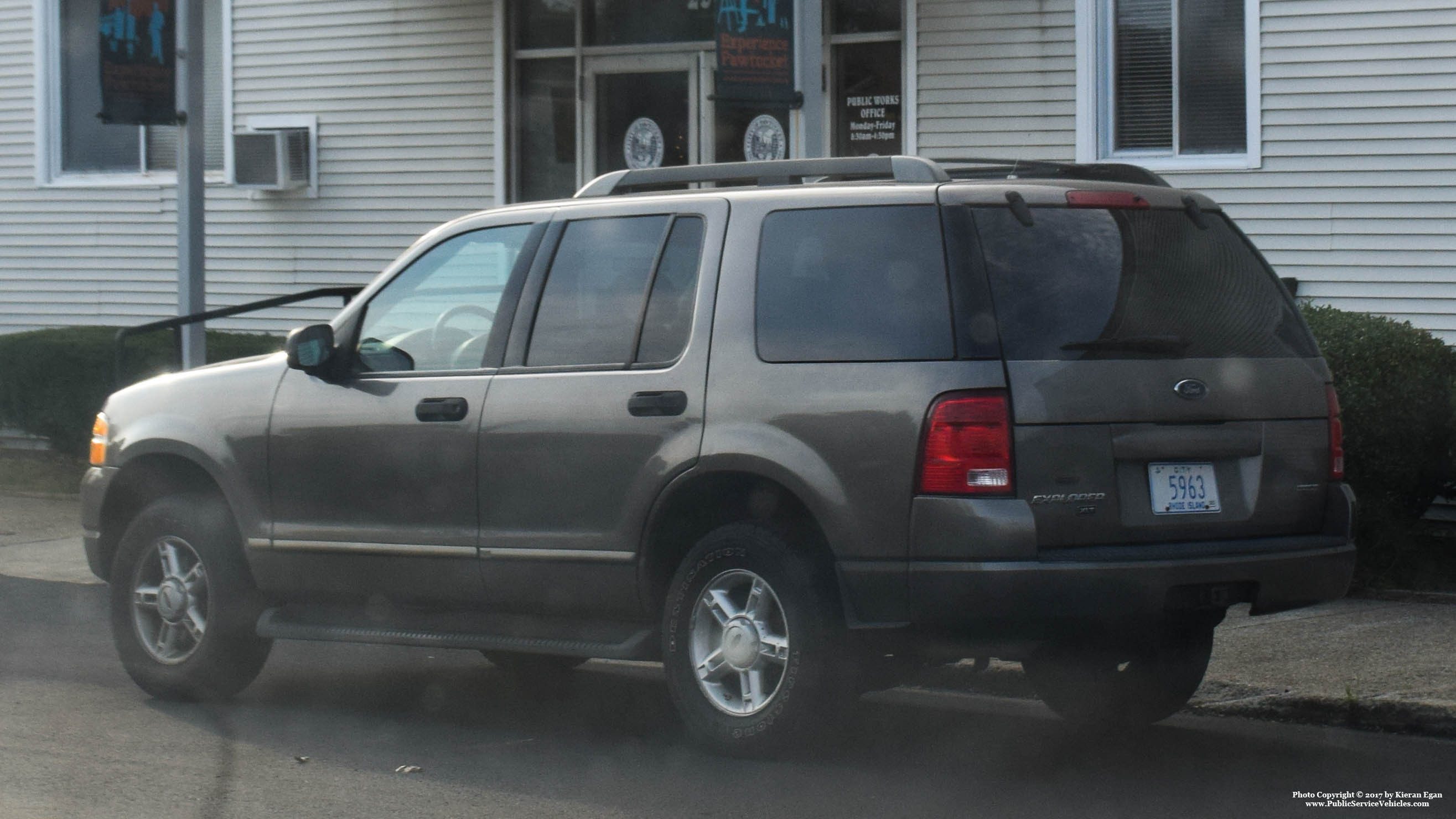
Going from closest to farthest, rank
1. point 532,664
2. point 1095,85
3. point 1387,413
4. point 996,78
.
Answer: point 532,664, point 1387,413, point 1095,85, point 996,78

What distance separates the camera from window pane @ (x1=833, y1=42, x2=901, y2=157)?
13820 mm

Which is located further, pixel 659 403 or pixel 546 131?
pixel 546 131

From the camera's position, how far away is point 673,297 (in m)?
6.07

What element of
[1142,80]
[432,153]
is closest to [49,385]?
[432,153]

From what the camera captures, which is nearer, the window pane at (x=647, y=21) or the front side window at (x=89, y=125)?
the window pane at (x=647, y=21)

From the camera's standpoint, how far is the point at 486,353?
21.3 ft

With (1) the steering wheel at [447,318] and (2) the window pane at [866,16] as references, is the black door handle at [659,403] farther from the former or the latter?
(2) the window pane at [866,16]

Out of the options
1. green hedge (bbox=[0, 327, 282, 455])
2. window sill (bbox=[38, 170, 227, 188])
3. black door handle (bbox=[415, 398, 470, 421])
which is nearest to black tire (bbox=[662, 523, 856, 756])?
black door handle (bbox=[415, 398, 470, 421])

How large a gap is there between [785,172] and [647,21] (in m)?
9.13

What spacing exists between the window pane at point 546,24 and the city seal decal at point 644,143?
0.88 metres

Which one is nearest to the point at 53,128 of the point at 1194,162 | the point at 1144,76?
the point at 1144,76

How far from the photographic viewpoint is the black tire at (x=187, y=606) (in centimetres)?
696

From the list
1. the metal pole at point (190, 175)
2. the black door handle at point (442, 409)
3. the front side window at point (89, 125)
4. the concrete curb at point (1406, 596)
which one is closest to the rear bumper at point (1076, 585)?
the black door handle at point (442, 409)

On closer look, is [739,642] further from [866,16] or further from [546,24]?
[546,24]
